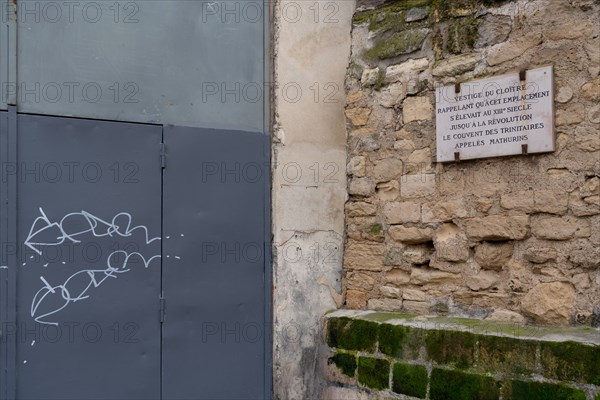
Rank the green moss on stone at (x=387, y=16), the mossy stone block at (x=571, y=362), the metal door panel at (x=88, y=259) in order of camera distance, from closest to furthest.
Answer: the mossy stone block at (x=571, y=362) < the metal door panel at (x=88, y=259) < the green moss on stone at (x=387, y=16)

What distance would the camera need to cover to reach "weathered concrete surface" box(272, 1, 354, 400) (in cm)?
459

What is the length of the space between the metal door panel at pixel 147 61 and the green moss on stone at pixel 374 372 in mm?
1693

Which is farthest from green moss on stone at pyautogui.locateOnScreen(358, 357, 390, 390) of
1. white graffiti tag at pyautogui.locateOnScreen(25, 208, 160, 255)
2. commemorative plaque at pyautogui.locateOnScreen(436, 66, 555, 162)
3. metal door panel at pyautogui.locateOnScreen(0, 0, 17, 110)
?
metal door panel at pyautogui.locateOnScreen(0, 0, 17, 110)

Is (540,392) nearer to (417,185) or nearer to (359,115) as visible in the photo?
(417,185)

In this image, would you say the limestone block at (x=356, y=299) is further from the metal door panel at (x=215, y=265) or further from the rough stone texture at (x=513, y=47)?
the rough stone texture at (x=513, y=47)

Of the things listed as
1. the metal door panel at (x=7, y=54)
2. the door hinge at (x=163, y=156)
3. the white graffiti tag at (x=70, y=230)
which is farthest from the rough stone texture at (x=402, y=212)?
the metal door panel at (x=7, y=54)

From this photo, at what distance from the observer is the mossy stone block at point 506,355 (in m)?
3.45

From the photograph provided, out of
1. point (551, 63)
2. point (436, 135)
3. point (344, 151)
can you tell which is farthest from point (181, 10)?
point (551, 63)

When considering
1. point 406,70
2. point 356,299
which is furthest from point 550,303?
point 406,70

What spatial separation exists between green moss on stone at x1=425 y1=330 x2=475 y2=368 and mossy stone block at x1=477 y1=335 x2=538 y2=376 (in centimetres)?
6

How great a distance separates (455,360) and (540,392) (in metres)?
0.51

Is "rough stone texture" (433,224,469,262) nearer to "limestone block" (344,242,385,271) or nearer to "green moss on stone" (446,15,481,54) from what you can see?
"limestone block" (344,242,385,271)

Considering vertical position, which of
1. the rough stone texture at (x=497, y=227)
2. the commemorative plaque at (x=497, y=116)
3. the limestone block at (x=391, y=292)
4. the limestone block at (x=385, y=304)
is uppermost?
the commemorative plaque at (x=497, y=116)

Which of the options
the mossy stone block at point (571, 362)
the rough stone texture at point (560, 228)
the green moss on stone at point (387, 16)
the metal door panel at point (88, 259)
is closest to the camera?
the mossy stone block at point (571, 362)
